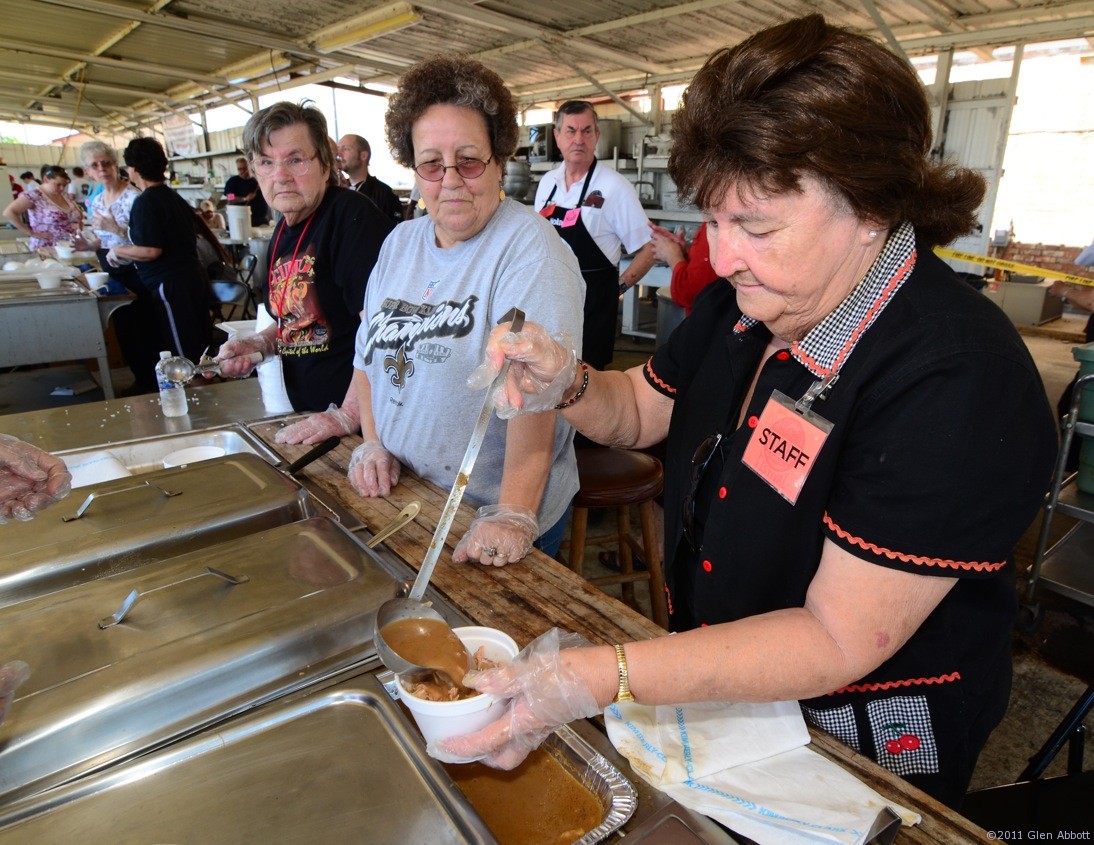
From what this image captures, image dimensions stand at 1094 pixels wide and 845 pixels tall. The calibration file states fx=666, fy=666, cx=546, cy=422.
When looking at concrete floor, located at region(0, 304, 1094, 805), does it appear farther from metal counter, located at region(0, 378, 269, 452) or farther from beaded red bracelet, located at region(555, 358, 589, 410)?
beaded red bracelet, located at region(555, 358, 589, 410)

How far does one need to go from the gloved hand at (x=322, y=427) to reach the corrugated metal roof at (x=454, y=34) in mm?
5033

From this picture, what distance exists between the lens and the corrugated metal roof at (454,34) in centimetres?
677

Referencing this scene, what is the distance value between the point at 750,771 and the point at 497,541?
0.62 m

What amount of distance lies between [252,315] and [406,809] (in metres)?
8.70

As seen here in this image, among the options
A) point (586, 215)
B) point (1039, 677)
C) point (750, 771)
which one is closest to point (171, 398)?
point (750, 771)

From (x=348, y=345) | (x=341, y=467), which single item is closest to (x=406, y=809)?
(x=341, y=467)

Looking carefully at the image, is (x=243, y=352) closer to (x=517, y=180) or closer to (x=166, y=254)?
(x=166, y=254)

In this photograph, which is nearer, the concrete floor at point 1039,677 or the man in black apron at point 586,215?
the concrete floor at point 1039,677

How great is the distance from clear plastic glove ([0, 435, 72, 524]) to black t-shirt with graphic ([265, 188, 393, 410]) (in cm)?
103

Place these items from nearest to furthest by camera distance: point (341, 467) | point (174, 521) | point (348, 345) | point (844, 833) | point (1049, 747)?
point (844, 833) → point (174, 521) → point (1049, 747) → point (341, 467) → point (348, 345)

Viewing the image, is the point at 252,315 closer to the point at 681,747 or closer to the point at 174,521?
the point at 174,521

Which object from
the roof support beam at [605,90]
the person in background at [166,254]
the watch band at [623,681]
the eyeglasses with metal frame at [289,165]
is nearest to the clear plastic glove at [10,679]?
the watch band at [623,681]

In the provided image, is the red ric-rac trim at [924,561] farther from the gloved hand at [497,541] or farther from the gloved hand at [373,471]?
the gloved hand at [373,471]

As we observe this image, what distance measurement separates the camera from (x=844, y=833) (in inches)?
29.0
